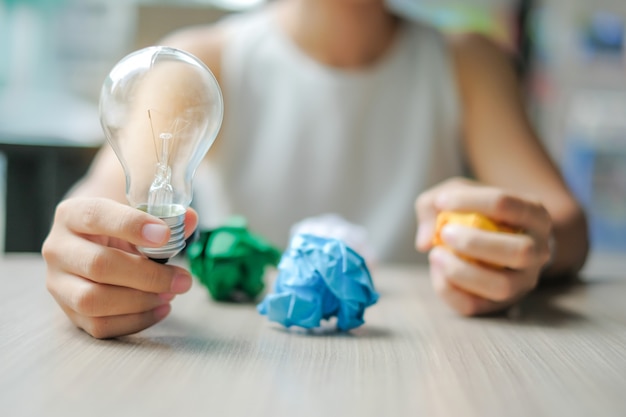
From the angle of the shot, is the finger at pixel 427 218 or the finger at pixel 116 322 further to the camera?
the finger at pixel 427 218

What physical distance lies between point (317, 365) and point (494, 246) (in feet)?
0.59

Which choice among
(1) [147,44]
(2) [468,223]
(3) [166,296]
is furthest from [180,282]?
(1) [147,44]

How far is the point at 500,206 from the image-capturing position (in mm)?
483

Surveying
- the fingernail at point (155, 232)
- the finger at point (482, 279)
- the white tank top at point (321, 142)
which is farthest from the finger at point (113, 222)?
the white tank top at point (321, 142)

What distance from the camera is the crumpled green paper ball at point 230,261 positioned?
51cm

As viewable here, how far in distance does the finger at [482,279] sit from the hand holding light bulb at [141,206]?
194mm

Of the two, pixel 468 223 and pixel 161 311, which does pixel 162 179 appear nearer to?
pixel 161 311

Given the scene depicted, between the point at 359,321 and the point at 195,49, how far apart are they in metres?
0.55

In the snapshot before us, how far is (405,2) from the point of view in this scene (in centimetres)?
201

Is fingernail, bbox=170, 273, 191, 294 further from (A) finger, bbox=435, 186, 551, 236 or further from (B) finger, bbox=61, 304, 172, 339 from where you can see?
(A) finger, bbox=435, 186, 551, 236

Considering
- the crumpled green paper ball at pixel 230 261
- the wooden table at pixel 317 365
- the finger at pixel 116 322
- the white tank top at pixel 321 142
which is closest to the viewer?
the wooden table at pixel 317 365

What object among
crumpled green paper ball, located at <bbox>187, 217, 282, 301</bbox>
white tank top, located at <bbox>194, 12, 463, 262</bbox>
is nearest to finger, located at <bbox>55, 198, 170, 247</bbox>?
crumpled green paper ball, located at <bbox>187, 217, 282, 301</bbox>

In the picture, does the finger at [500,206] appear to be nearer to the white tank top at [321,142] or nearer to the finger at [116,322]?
the finger at [116,322]

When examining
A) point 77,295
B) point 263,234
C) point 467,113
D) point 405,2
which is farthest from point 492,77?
point 405,2
